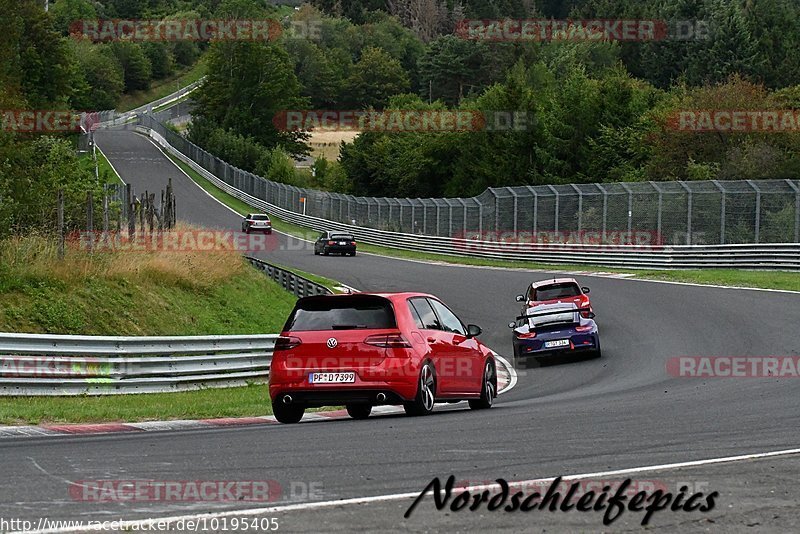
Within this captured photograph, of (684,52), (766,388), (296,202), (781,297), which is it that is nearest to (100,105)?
(684,52)

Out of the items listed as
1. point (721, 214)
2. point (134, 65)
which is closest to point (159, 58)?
point (134, 65)

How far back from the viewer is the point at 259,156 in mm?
117688

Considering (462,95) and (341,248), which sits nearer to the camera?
(341,248)

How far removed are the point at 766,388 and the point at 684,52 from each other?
4698 inches

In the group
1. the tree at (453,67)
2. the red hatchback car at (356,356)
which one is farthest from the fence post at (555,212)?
the tree at (453,67)

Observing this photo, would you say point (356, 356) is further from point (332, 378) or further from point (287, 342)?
point (287, 342)

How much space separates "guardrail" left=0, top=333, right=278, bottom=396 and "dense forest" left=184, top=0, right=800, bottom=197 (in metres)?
40.3

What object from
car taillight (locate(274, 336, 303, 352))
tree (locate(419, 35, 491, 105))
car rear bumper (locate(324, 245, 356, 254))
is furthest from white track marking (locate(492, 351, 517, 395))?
tree (locate(419, 35, 491, 105))

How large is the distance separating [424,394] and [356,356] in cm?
95

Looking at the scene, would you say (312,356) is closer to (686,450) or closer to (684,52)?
(686,450)

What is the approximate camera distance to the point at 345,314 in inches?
535

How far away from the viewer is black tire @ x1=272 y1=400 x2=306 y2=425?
13.9 m

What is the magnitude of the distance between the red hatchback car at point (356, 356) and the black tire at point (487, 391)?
1352 mm

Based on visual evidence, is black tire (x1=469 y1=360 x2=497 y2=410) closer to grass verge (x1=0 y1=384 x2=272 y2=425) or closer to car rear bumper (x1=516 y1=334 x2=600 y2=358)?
grass verge (x1=0 y1=384 x2=272 y2=425)
